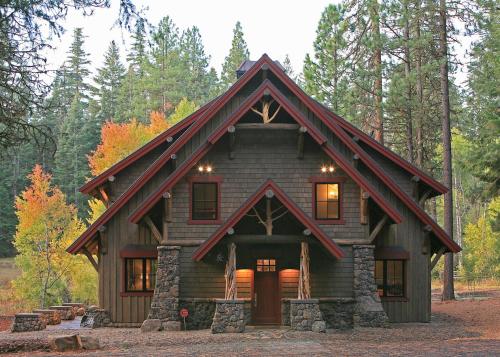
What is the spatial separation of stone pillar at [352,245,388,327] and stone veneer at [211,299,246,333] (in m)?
4.28

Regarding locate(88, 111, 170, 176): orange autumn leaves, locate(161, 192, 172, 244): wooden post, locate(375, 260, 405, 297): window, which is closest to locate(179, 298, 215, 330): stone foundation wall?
locate(161, 192, 172, 244): wooden post

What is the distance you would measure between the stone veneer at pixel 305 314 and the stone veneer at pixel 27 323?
911 cm

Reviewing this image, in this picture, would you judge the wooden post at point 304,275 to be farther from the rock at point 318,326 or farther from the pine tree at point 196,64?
the pine tree at point 196,64

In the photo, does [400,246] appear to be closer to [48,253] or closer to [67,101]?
[48,253]

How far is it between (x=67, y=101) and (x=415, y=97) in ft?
188

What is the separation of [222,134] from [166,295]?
5.62m

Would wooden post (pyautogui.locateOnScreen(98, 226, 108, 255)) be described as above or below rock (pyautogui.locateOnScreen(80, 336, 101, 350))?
above

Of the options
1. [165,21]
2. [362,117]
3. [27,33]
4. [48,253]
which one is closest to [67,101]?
[165,21]

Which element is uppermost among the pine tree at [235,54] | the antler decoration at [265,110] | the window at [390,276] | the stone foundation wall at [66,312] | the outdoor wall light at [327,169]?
the pine tree at [235,54]

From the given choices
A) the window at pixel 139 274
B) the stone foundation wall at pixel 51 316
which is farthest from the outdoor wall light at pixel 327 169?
the stone foundation wall at pixel 51 316

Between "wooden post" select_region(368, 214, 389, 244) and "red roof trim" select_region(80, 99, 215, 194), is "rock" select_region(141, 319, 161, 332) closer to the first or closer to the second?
"red roof trim" select_region(80, 99, 215, 194)

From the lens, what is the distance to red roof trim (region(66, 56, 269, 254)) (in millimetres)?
22266

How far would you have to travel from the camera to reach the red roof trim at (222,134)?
21.4 metres

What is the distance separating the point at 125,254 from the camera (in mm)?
23359
